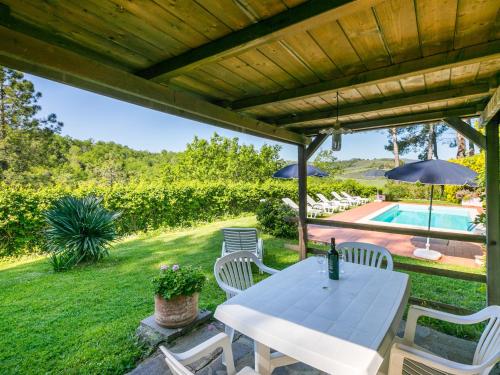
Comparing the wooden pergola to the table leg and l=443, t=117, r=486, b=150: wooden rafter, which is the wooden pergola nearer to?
l=443, t=117, r=486, b=150: wooden rafter

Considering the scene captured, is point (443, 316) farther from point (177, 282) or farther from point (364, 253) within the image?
point (177, 282)

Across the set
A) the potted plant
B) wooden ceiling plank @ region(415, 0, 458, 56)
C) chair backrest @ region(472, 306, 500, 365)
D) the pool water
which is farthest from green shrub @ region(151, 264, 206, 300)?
the pool water

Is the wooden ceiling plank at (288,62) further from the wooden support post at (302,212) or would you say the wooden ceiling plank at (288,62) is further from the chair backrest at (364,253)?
the wooden support post at (302,212)

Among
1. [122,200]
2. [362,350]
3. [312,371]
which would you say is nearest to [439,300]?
[312,371]

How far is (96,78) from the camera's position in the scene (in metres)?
1.80

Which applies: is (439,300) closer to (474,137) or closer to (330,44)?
(474,137)

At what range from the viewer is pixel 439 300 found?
343 cm

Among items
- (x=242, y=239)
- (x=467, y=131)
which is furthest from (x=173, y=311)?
(x=467, y=131)

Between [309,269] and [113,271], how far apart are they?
375 centimetres

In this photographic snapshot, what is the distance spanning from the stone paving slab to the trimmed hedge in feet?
16.8

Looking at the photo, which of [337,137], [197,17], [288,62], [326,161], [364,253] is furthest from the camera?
[326,161]

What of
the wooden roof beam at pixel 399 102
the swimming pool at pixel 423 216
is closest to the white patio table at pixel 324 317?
the wooden roof beam at pixel 399 102

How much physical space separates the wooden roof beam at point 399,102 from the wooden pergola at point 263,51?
12 millimetres

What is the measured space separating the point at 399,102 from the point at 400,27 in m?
1.47
